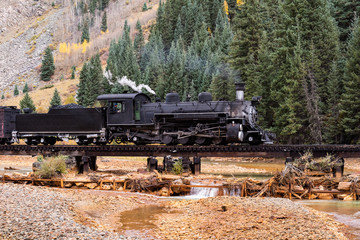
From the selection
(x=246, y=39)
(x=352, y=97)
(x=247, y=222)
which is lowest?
(x=247, y=222)

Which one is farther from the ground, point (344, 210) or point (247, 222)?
point (247, 222)

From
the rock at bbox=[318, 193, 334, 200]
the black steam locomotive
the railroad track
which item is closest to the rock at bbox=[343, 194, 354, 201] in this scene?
the rock at bbox=[318, 193, 334, 200]

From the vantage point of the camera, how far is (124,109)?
25.6 meters

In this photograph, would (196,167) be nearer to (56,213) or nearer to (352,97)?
(56,213)

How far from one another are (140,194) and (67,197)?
3654 millimetres

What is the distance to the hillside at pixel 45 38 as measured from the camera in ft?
376

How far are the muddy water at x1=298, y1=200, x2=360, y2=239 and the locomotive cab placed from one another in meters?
12.3

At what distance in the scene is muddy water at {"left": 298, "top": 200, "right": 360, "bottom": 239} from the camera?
43.1 ft

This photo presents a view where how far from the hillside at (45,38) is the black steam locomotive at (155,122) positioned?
6387 centimetres

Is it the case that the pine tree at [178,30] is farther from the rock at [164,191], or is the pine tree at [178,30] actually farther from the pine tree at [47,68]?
the rock at [164,191]

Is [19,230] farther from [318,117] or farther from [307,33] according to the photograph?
[307,33]

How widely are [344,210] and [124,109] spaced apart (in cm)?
1480

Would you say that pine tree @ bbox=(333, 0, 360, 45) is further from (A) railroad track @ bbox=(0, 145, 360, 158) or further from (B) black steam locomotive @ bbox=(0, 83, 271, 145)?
(B) black steam locomotive @ bbox=(0, 83, 271, 145)

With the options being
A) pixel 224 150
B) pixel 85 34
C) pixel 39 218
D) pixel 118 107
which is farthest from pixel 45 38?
pixel 39 218
